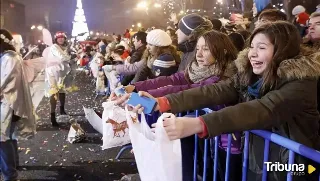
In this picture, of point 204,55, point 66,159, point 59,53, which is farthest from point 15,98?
point 59,53

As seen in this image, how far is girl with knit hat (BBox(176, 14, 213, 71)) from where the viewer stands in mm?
4258

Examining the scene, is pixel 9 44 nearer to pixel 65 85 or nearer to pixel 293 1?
pixel 65 85

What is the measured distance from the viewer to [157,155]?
2.21 metres

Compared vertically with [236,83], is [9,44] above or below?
above

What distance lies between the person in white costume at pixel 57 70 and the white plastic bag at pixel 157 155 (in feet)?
18.4

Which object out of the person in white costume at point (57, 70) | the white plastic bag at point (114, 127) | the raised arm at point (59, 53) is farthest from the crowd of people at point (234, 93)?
the person in white costume at point (57, 70)

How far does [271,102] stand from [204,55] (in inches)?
54.1

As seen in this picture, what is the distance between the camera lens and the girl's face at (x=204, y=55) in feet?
10.7

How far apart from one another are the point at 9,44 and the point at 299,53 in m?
2.98

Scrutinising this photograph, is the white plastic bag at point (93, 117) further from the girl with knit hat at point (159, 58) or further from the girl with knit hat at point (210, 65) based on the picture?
the girl with knit hat at point (210, 65)

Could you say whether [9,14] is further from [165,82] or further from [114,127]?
[114,127]

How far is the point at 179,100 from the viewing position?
2.57 meters

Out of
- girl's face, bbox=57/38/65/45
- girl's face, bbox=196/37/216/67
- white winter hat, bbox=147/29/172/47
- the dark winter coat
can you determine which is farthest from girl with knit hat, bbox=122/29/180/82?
girl's face, bbox=57/38/65/45

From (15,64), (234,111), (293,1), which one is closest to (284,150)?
(234,111)
